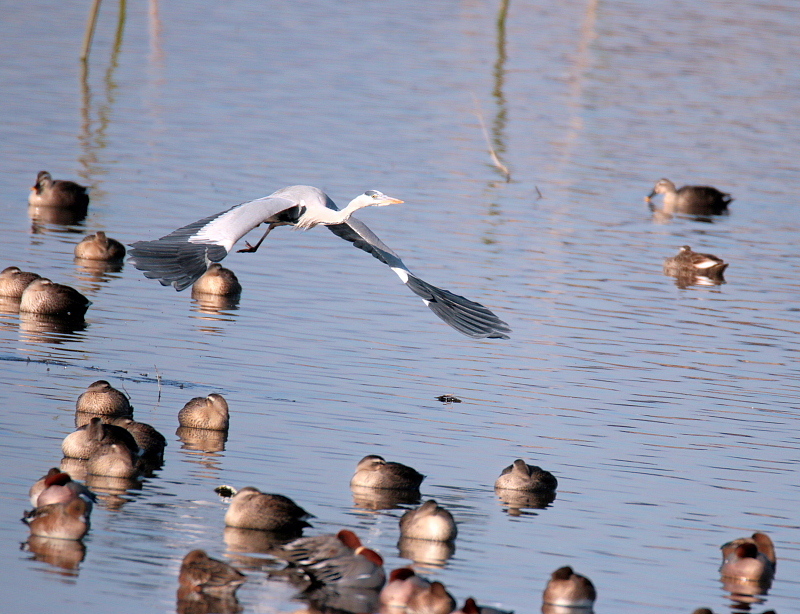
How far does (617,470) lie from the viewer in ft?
40.2

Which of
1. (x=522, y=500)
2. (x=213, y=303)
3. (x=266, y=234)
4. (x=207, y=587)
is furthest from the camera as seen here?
(x=213, y=303)

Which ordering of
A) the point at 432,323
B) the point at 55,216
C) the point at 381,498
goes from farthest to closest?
the point at 55,216 → the point at 432,323 → the point at 381,498

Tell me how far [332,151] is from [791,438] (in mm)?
16702

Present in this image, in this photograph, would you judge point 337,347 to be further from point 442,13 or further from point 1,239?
point 442,13

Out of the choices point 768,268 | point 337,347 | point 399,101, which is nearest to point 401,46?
point 399,101

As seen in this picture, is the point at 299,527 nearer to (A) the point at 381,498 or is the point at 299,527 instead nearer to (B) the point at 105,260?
(A) the point at 381,498

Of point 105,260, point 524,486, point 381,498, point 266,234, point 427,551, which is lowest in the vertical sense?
point 427,551

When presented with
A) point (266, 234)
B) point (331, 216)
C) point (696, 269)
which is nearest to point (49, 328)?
point (266, 234)

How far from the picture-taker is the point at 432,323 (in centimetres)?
1773

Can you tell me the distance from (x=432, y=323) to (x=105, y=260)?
459cm

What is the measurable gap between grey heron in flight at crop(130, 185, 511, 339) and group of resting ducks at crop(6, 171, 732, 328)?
232 centimetres

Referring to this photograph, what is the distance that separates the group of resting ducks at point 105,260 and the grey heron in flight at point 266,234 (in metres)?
2.32

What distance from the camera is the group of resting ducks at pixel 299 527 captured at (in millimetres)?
8711

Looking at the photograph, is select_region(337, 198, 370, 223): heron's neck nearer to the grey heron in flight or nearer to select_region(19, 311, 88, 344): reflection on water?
the grey heron in flight
